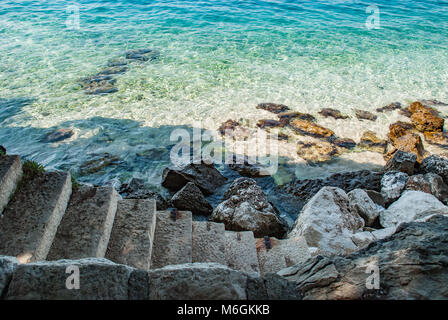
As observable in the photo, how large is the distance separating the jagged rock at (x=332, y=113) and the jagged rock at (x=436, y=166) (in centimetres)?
342

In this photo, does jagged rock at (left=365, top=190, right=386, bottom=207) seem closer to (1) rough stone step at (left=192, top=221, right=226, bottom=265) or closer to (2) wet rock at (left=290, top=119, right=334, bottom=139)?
(2) wet rock at (left=290, top=119, right=334, bottom=139)

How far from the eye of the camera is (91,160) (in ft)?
26.8

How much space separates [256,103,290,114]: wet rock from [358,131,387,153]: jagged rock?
2664 mm

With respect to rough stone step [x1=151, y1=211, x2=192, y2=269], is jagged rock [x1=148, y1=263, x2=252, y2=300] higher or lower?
higher

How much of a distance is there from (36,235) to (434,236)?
13.2 ft

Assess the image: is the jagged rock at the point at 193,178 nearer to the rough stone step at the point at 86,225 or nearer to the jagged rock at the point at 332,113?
the rough stone step at the point at 86,225

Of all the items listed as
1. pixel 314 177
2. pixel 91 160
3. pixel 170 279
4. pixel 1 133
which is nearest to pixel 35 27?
pixel 1 133

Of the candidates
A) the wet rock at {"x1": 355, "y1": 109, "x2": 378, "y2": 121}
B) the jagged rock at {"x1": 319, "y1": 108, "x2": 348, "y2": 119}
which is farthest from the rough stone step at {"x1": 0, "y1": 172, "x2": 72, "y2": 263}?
the wet rock at {"x1": 355, "y1": 109, "x2": 378, "y2": 121}

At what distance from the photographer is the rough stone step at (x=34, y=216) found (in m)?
3.38

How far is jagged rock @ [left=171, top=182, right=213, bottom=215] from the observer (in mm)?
6348

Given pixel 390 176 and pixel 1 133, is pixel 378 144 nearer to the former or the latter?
pixel 390 176

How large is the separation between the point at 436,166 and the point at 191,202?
5.42 metres

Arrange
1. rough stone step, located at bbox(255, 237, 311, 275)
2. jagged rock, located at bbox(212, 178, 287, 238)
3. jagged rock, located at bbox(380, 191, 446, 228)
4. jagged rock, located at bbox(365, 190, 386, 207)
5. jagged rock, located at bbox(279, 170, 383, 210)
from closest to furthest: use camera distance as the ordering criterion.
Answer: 1. rough stone step, located at bbox(255, 237, 311, 275)
2. jagged rock, located at bbox(212, 178, 287, 238)
3. jagged rock, located at bbox(380, 191, 446, 228)
4. jagged rock, located at bbox(365, 190, 386, 207)
5. jagged rock, located at bbox(279, 170, 383, 210)

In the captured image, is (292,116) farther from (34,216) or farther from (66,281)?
(66,281)
